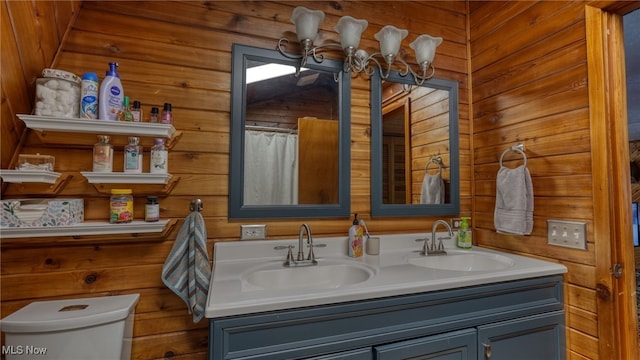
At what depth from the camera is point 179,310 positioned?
1376mm

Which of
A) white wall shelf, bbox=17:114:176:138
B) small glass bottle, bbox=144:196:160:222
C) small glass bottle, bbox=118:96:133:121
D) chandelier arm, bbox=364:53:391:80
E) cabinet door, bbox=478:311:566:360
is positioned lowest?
cabinet door, bbox=478:311:566:360

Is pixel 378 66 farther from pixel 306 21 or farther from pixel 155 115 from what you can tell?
pixel 155 115

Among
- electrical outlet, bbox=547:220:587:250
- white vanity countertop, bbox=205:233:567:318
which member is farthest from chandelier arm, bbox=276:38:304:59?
electrical outlet, bbox=547:220:587:250

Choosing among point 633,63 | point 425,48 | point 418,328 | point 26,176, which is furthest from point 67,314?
point 633,63

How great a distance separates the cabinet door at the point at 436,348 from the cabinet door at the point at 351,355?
0.03m

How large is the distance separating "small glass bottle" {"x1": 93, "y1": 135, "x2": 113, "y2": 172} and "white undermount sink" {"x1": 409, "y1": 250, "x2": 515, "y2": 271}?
4.72 ft

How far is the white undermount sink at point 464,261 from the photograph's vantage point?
157 cm

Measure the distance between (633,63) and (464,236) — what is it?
76.5 inches

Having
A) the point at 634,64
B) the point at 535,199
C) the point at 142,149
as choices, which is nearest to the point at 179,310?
the point at 142,149

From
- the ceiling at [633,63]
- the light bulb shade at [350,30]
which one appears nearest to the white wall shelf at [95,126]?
the light bulb shade at [350,30]

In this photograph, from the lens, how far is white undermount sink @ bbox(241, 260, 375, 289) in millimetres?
1324

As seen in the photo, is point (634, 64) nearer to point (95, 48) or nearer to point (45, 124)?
point (95, 48)

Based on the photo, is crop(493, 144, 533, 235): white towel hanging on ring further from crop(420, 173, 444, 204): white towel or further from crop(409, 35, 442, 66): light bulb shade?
crop(409, 35, 442, 66): light bulb shade

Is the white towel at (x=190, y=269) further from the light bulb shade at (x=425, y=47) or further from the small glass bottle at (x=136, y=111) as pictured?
the light bulb shade at (x=425, y=47)
